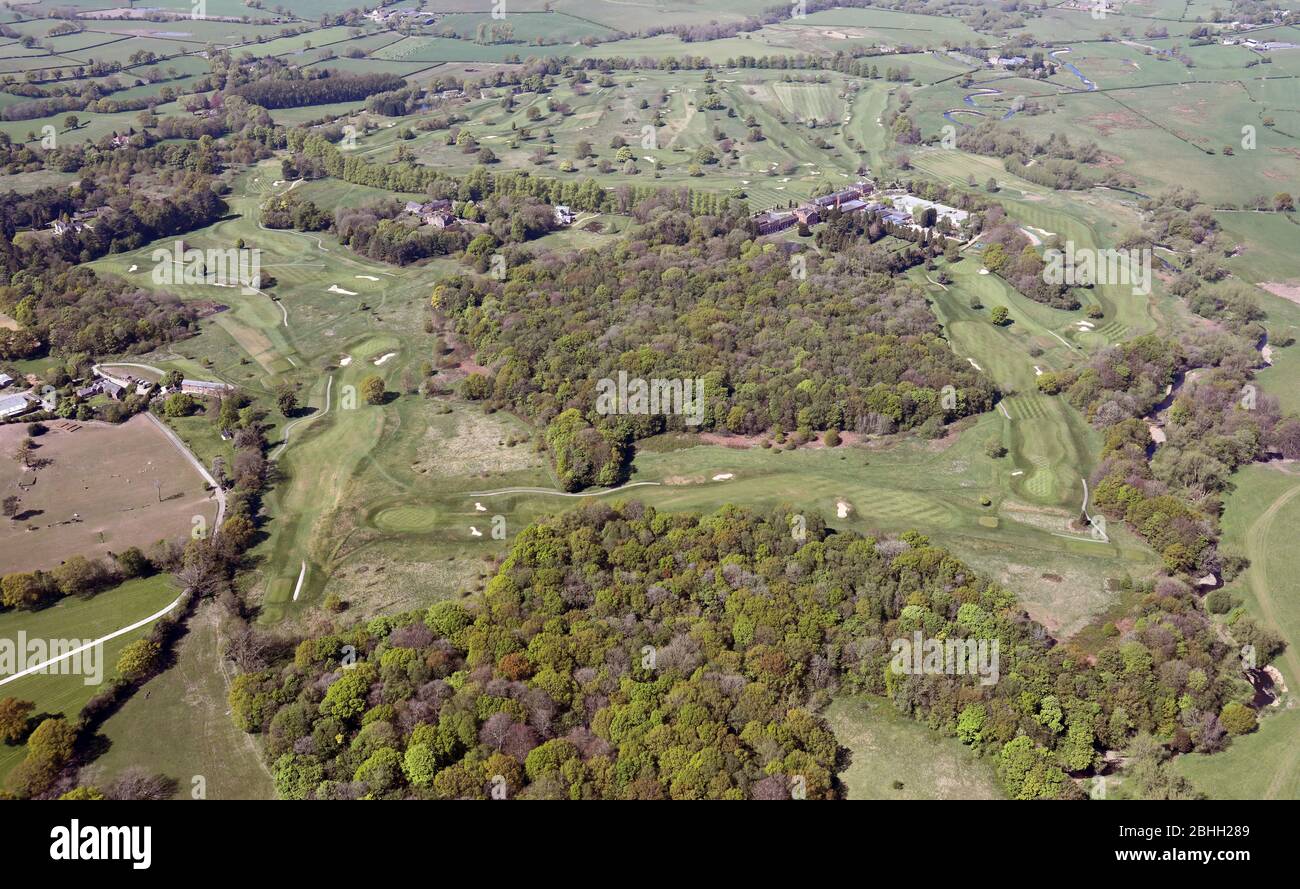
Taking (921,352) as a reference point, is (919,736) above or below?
below

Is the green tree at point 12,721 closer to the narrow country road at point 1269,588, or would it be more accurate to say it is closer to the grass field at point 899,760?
the grass field at point 899,760

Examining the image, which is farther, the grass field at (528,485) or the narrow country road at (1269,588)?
the grass field at (528,485)

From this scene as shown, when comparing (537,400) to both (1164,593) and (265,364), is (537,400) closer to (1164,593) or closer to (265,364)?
(265,364)

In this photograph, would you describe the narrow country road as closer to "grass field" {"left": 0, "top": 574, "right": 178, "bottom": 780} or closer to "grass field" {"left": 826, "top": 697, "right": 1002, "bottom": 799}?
"grass field" {"left": 826, "top": 697, "right": 1002, "bottom": 799}

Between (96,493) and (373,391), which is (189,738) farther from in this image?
(373,391)

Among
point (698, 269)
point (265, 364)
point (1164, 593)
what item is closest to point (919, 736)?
point (1164, 593)

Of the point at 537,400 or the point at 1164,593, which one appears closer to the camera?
the point at 1164,593

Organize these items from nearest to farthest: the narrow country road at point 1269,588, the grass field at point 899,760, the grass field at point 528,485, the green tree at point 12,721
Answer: the grass field at point 899,760 < the narrow country road at point 1269,588 < the green tree at point 12,721 < the grass field at point 528,485

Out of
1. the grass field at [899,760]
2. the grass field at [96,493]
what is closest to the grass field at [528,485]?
the grass field at [899,760]

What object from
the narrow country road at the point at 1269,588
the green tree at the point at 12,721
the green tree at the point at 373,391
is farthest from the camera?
the green tree at the point at 373,391

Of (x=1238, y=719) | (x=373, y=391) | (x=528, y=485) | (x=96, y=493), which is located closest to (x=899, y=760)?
(x=1238, y=719)
